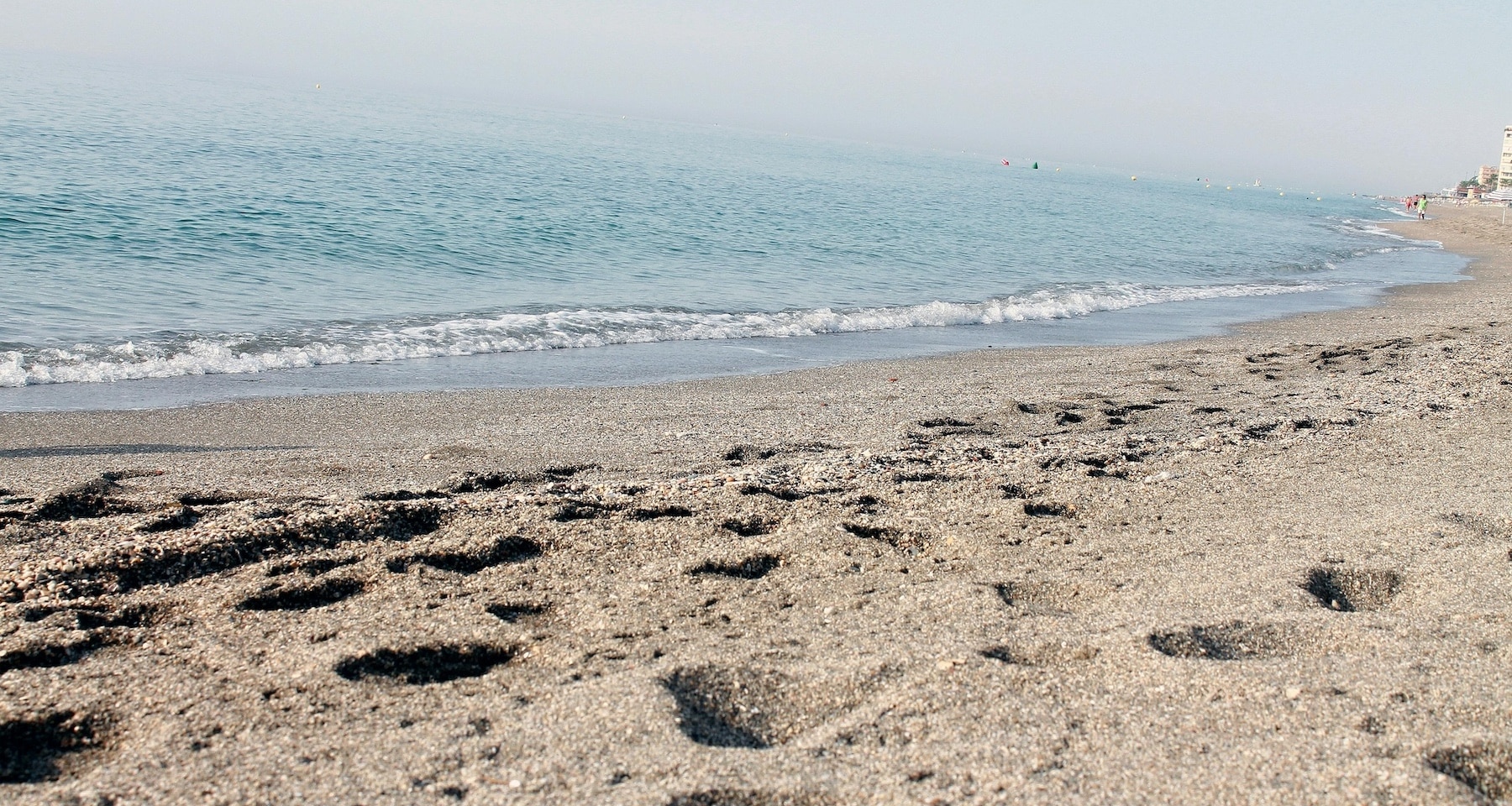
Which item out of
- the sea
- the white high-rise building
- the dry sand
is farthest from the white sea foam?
the white high-rise building

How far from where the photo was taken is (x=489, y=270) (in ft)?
53.5

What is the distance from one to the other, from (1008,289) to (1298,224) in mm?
43541

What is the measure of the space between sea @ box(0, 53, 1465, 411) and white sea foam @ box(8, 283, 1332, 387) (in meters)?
0.04

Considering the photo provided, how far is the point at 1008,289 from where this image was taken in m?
18.4

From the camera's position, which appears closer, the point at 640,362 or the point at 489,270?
the point at 640,362

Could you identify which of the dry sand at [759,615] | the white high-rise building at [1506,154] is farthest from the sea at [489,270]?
the white high-rise building at [1506,154]

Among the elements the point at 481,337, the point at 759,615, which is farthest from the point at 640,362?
the point at 759,615

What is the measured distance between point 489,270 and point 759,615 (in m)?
13.8

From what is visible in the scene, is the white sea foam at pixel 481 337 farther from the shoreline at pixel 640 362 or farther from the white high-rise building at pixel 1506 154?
the white high-rise building at pixel 1506 154

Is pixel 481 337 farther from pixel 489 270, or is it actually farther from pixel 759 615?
pixel 759 615

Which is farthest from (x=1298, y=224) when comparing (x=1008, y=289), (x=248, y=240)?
(x=248, y=240)

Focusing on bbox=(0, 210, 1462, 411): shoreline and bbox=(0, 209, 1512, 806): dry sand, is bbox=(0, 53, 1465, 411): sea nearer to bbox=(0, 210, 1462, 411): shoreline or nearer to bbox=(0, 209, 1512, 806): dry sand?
bbox=(0, 210, 1462, 411): shoreline

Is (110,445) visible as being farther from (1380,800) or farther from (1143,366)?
(1143,366)

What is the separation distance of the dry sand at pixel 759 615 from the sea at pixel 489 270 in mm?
3123
